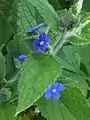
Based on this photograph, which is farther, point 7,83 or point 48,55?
point 7,83

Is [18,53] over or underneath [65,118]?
over

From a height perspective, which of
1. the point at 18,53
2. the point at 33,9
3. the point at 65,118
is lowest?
the point at 65,118

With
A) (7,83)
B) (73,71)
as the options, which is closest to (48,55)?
(7,83)

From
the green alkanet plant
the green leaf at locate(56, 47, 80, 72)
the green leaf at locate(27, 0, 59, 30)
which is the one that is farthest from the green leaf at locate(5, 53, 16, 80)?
the green leaf at locate(27, 0, 59, 30)

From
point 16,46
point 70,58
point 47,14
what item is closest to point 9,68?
point 16,46

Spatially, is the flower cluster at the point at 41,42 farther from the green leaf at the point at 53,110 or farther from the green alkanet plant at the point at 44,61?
the green leaf at the point at 53,110

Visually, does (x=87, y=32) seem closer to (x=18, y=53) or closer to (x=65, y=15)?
(x=65, y=15)
